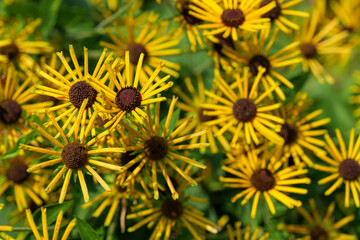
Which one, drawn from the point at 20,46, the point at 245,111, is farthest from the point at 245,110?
the point at 20,46

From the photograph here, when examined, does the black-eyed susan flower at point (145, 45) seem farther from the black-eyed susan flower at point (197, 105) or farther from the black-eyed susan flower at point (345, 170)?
the black-eyed susan flower at point (345, 170)

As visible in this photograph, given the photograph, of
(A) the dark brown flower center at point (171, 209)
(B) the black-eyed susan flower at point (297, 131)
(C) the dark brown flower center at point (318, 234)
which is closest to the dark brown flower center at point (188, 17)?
(B) the black-eyed susan flower at point (297, 131)

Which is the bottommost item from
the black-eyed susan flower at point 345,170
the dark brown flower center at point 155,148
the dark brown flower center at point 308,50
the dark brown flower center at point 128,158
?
the dark brown flower center at point 128,158

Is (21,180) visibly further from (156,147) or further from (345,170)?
(345,170)

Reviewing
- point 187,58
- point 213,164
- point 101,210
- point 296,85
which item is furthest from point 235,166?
point 187,58

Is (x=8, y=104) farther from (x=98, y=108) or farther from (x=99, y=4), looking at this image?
(x=99, y=4)

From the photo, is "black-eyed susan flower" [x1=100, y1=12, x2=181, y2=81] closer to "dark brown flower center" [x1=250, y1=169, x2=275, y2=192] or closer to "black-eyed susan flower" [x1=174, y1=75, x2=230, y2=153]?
"black-eyed susan flower" [x1=174, y1=75, x2=230, y2=153]
